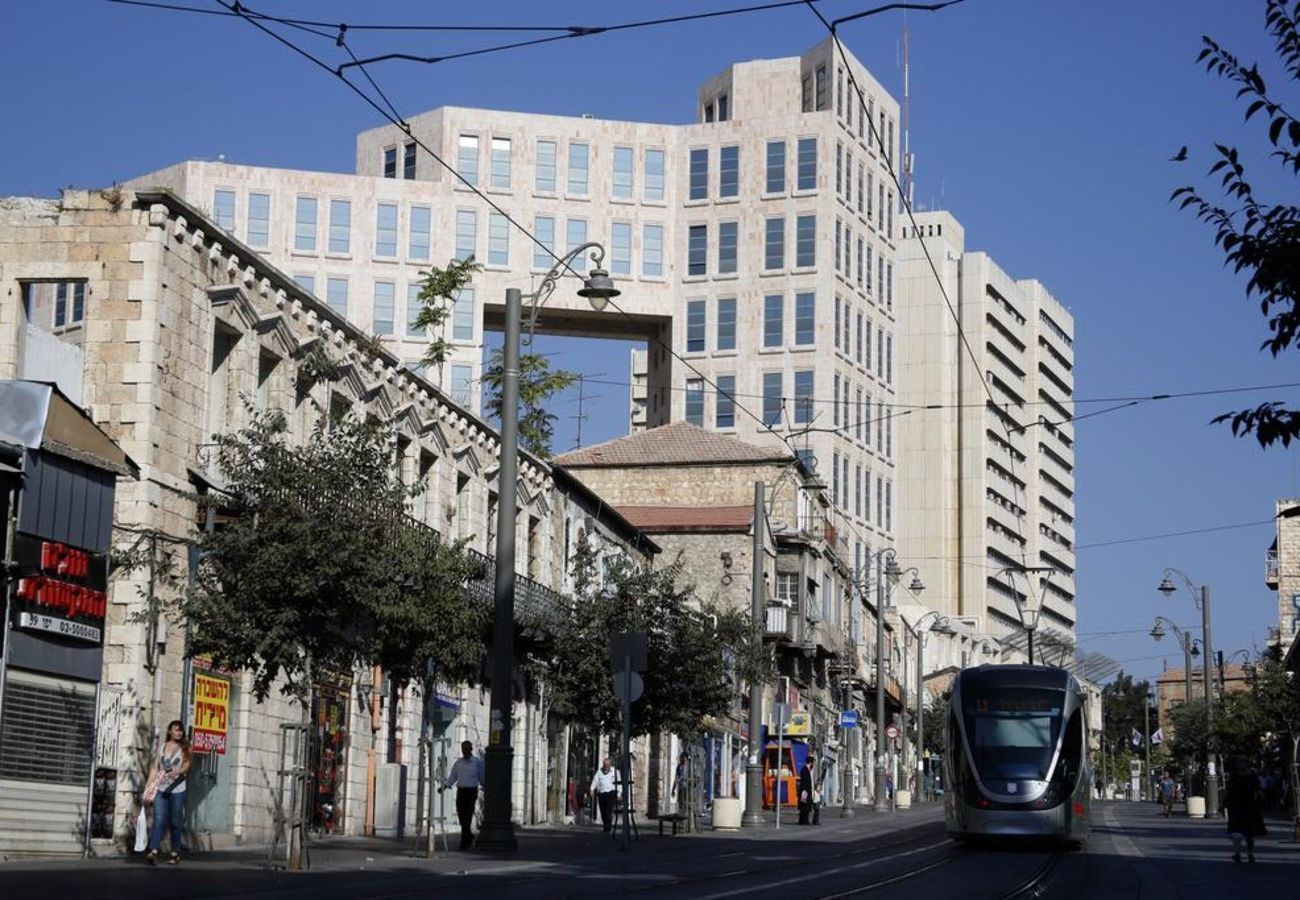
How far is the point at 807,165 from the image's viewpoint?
98.8 m

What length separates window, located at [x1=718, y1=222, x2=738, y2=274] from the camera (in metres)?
99.6

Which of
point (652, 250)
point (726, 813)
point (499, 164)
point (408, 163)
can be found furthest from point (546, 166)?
point (726, 813)

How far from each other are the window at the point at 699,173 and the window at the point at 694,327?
556 cm

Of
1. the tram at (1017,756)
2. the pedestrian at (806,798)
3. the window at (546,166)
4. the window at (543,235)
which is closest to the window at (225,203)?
the window at (543,235)

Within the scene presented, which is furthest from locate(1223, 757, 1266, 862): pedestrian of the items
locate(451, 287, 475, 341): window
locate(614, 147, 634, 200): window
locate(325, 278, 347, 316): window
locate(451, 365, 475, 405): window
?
locate(614, 147, 634, 200): window

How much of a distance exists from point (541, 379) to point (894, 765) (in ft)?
118

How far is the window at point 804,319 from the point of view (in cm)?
9869

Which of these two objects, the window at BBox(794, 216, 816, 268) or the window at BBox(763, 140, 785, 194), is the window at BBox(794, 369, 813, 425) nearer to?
the window at BBox(794, 216, 816, 268)

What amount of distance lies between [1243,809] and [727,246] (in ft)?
233

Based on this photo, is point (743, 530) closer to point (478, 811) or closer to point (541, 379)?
point (541, 379)

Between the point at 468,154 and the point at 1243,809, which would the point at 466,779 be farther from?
the point at 468,154

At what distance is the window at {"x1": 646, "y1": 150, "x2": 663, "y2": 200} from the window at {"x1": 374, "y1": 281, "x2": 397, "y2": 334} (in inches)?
574

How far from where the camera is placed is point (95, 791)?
966 inches

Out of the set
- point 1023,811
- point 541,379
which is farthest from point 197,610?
point 541,379
